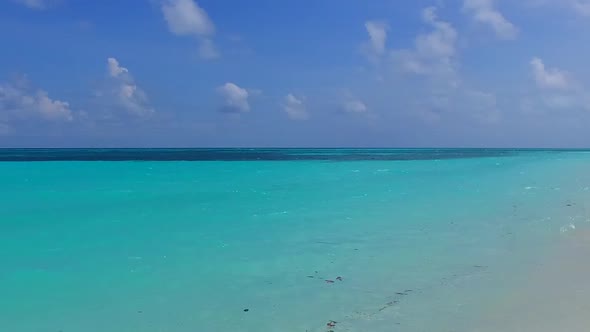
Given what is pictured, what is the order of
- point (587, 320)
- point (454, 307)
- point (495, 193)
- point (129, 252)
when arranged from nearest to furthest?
1. point (587, 320)
2. point (454, 307)
3. point (129, 252)
4. point (495, 193)

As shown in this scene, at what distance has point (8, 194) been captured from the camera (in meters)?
17.4

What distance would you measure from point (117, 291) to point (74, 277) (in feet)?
3.34

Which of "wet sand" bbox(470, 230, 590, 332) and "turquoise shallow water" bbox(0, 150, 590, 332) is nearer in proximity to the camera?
"wet sand" bbox(470, 230, 590, 332)

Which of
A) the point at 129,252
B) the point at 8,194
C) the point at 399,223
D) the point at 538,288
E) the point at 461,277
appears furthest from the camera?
the point at 8,194

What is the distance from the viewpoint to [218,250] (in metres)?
7.75

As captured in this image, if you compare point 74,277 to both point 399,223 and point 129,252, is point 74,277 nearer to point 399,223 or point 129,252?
point 129,252

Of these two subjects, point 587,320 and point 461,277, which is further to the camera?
point 461,277

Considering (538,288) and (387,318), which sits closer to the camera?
(387,318)

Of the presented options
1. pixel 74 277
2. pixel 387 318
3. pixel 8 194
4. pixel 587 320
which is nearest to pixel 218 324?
pixel 387 318

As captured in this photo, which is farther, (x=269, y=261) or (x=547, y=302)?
(x=269, y=261)

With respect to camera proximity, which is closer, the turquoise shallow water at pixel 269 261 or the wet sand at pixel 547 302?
the wet sand at pixel 547 302

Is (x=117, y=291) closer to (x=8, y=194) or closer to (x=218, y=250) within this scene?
(x=218, y=250)

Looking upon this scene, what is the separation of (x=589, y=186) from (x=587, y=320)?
15375 millimetres

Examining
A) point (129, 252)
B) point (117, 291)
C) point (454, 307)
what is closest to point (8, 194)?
point (129, 252)
